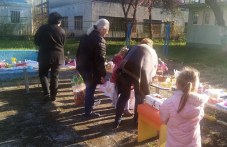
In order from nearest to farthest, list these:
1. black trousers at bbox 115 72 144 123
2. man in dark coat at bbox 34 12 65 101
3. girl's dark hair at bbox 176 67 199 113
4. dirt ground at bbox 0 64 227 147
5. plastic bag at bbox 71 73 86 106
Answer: girl's dark hair at bbox 176 67 199 113
dirt ground at bbox 0 64 227 147
black trousers at bbox 115 72 144 123
man in dark coat at bbox 34 12 65 101
plastic bag at bbox 71 73 86 106

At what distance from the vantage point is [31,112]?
5.79 metres

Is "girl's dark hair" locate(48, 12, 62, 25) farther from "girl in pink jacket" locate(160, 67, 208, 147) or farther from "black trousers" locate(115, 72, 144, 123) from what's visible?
"girl in pink jacket" locate(160, 67, 208, 147)

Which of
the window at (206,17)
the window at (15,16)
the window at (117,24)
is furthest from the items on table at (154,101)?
the window at (15,16)

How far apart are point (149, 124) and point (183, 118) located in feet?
4.51

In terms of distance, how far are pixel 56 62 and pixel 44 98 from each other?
36.5 inches

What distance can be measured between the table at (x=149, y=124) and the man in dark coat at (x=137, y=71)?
47 cm

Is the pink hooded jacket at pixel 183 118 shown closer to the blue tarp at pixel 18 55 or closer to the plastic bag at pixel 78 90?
the plastic bag at pixel 78 90

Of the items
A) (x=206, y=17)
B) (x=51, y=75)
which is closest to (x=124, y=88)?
(x=51, y=75)

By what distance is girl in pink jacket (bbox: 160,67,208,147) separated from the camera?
302 centimetres

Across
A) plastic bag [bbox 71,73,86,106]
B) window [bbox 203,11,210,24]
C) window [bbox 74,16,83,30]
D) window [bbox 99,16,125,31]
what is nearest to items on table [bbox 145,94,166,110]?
plastic bag [bbox 71,73,86,106]

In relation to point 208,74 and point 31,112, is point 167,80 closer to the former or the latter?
point 31,112

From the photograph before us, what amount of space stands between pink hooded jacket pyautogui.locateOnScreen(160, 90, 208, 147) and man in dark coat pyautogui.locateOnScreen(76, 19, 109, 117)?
2167 mm

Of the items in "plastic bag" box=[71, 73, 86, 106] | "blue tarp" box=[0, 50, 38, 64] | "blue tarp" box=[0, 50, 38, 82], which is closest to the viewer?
"plastic bag" box=[71, 73, 86, 106]

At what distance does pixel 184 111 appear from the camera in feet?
9.93
